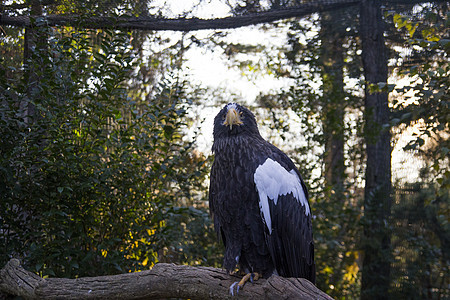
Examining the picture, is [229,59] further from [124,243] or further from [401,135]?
[124,243]

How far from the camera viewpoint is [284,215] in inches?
97.4

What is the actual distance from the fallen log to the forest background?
0.56ft

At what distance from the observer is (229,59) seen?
15.3 feet

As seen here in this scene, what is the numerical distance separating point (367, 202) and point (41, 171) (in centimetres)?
272

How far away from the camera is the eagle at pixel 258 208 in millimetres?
2402

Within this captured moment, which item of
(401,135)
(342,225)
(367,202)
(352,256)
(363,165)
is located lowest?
(352,256)

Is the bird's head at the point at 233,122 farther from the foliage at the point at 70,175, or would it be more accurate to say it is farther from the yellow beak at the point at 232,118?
the foliage at the point at 70,175

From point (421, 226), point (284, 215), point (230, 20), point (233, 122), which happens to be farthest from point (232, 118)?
point (421, 226)

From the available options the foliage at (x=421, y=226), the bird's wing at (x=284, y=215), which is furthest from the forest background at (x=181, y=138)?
the bird's wing at (x=284, y=215)

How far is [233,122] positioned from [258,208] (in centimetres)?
54

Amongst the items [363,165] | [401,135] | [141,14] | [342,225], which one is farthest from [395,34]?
[141,14]

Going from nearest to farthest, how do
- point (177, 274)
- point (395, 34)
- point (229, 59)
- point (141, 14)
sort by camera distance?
point (177, 274), point (141, 14), point (395, 34), point (229, 59)

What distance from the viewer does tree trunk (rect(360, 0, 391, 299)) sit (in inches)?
153

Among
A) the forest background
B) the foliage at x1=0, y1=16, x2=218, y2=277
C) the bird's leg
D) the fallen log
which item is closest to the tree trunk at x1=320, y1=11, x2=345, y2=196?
the forest background
